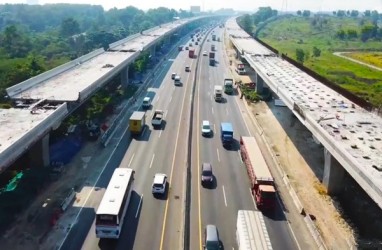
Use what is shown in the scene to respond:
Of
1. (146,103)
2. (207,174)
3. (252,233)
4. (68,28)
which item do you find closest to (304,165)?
(207,174)

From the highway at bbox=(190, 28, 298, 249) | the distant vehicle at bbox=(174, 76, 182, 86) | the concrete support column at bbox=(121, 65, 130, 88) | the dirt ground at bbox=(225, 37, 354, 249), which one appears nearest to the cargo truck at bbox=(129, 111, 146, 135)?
the highway at bbox=(190, 28, 298, 249)

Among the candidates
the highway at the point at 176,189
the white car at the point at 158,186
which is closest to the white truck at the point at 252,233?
the highway at the point at 176,189

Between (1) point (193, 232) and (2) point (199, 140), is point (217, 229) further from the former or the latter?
(2) point (199, 140)

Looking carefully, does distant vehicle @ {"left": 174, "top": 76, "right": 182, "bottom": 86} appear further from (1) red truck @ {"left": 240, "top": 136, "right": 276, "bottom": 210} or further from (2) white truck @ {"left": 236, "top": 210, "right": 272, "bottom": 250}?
(2) white truck @ {"left": 236, "top": 210, "right": 272, "bottom": 250}

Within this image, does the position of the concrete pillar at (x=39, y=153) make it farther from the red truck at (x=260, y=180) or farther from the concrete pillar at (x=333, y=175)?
the concrete pillar at (x=333, y=175)

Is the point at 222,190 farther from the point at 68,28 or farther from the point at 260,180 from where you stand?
the point at 68,28

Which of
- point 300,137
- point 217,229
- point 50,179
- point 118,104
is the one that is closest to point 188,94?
point 118,104

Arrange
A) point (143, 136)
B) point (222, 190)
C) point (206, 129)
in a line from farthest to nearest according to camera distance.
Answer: point (206, 129)
point (143, 136)
point (222, 190)
